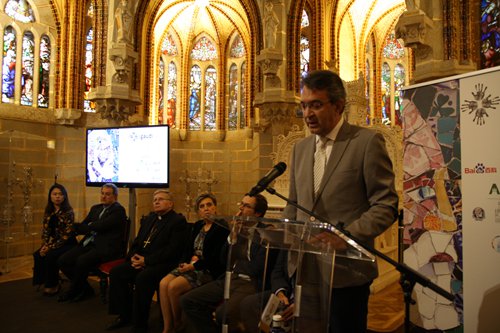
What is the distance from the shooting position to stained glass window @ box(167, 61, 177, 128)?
14484mm

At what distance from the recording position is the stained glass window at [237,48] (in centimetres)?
1465

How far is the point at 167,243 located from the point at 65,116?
6916 millimetres

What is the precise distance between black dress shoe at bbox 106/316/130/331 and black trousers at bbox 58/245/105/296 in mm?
1009

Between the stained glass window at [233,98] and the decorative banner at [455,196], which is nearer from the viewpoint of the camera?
the decorative banner at [455,196]

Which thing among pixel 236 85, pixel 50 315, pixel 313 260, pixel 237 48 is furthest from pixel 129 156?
pixel 237 48

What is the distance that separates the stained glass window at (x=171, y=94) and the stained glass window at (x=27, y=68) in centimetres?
503

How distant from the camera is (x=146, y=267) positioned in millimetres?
4367

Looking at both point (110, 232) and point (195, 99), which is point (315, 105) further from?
point (195, 99)

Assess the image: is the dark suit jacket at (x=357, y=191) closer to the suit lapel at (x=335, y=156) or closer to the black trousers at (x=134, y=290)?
the suit lapel at (x=335, y=156)

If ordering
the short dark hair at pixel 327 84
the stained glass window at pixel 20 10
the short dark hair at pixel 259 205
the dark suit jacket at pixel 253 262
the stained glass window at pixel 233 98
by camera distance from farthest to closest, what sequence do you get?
the stained glass window at pixel 233 98 < the stained glass window at pixel 20 10 < the short dark hair at pixel 259 205 < the dark suit jacket at pixel 253 262 < the short dark hair at pixel 327 84

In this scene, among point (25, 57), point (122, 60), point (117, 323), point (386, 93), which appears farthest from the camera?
point (386, 93)

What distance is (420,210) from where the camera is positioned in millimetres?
3340

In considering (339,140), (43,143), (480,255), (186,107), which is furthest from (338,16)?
(339,140)

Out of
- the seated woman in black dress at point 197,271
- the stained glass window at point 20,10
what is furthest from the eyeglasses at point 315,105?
the stained glass window at point 20,10
